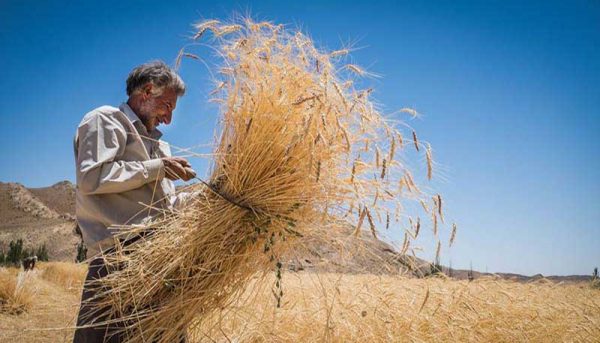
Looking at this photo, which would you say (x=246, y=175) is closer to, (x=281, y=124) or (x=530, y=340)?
(x=281, y=124)

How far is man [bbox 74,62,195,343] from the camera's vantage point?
5.02 ft

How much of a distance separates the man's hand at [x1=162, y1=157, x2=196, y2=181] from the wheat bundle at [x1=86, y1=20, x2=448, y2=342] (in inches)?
3.4

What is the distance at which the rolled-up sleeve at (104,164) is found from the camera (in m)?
1.51

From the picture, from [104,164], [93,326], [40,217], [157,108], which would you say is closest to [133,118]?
[157,108]

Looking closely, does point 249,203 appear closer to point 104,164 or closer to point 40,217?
point 104,164

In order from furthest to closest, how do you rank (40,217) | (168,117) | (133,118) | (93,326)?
(40,217), (168,117), (133,118), (93,326)

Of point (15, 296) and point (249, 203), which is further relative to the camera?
point (15, 296)

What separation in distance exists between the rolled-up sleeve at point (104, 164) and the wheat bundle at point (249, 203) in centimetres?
18

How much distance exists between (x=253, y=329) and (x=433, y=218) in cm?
142

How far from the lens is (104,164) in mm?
1532

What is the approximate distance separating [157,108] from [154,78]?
0.42 ft

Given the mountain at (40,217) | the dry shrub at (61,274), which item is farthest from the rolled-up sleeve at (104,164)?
the mountain at (40,217)

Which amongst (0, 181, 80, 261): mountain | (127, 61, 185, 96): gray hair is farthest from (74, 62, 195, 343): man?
(0, 181, 80, 261): mountain

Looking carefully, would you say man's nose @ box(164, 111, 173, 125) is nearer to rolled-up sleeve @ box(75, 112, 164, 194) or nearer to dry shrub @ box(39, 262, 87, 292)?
rolled-up sleeve @ box(75, 112, 164, 194)
